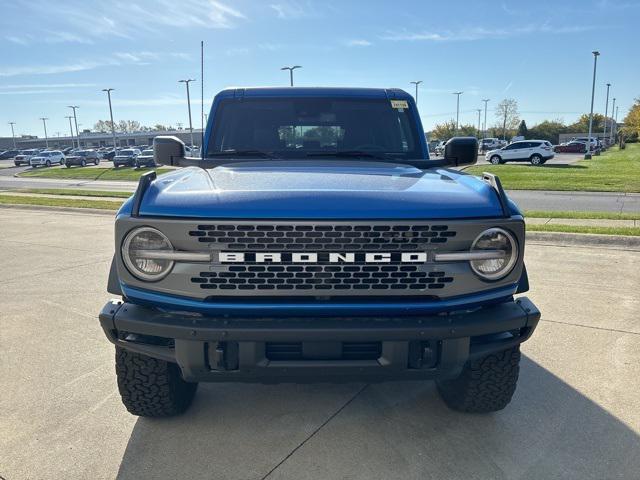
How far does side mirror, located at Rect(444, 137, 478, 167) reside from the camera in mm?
3754

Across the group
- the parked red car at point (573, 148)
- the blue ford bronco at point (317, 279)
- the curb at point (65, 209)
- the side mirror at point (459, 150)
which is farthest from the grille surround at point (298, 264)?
the parked red car at point (573, 148)

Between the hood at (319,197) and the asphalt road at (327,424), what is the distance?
1273mm

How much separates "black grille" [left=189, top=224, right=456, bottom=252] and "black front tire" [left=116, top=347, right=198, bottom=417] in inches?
Answer: 34.8

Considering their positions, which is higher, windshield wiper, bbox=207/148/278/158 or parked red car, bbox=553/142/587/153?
windshield wiper, bbox=207/148/278/158

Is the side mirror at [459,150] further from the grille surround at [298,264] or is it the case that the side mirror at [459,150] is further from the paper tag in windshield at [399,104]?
the grille surround at [298,264]

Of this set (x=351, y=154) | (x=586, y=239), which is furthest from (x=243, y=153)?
(x=586, y=239)

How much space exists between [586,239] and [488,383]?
6.07 m

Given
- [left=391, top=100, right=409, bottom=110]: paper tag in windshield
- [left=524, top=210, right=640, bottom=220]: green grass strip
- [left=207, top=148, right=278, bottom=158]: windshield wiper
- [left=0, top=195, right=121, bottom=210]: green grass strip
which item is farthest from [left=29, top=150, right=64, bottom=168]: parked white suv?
[left=391, top=100, right=409, bottom=110]: paper tag in windshield

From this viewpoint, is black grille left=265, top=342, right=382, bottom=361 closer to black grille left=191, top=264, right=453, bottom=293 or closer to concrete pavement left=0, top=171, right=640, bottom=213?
black grille left=191, top=264, right=453, bottom=293

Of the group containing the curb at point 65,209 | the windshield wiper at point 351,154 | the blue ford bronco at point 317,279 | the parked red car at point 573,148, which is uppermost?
the windshield wiper at point 351,154

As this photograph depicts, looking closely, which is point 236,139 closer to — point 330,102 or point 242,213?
point 330,102

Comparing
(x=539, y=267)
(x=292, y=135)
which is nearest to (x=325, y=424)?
(x=292, y=135)

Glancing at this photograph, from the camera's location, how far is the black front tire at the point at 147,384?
2818 millimetres

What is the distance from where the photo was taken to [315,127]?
13.0 feet
